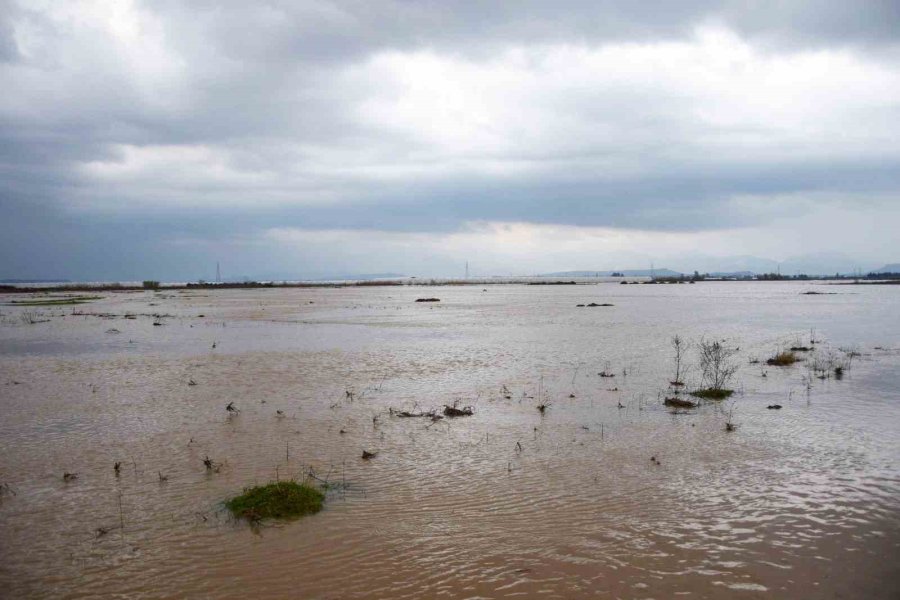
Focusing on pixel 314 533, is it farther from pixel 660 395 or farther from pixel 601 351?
pixel 601 351

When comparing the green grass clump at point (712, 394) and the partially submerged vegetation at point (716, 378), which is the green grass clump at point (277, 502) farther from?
the partially submerged vegetation at point (716, 378)

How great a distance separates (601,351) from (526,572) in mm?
19156

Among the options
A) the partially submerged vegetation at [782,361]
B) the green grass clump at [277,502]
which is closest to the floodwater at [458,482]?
the green grass clump at [277,502]

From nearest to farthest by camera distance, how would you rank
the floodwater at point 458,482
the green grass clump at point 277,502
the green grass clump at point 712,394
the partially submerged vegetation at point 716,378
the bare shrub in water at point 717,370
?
the floodwater at point 458,482, the green grass clump at point 277,502, the green grass clump at point 712,394, the partially submerged vegetation at point 716,378, the bare shrub in water at point 717,370

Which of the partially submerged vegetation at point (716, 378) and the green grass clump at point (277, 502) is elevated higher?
the partially submerged vegetation at point (716, 378)

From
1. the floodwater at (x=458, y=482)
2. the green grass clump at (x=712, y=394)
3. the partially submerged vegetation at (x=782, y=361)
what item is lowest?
Result: the floodwater at (x=458, y=482)

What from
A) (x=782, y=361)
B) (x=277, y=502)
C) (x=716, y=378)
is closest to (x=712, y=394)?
(x=716, y=378)

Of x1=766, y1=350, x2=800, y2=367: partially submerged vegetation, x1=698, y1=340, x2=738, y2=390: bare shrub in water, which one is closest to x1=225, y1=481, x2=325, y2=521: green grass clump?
x1=698, y1=340, x2=738, y2=390: bare shrub in water

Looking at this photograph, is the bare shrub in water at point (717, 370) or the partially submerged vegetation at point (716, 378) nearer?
the partially submerged vegetation at point (716, 378)

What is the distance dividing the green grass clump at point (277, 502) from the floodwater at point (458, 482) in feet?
0.75

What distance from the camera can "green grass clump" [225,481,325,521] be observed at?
320 inches

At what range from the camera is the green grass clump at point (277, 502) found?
813 cm

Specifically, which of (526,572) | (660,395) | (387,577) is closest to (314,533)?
(387,577)

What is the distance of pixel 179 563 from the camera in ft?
22.6
